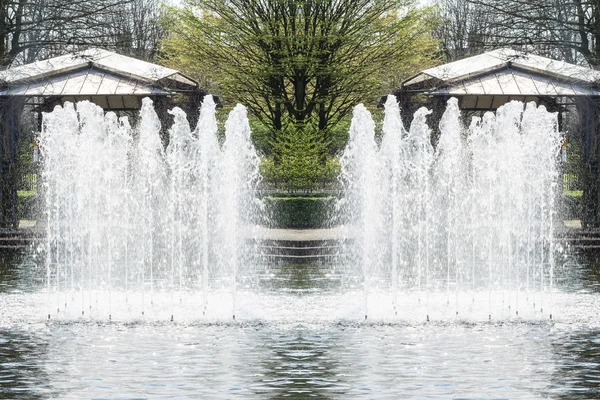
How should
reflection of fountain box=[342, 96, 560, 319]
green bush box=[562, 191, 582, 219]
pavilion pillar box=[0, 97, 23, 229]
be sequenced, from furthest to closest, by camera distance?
green bush box=[562, 191, 582, 219] < pavilion pillar box=[0, 97, 23, 229] < reflection of fountain box=[342, 96, 560, 319]

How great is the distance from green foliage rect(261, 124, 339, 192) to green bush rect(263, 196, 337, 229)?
1.61 ft

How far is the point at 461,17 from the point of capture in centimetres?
5919

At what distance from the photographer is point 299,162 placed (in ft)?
89.2

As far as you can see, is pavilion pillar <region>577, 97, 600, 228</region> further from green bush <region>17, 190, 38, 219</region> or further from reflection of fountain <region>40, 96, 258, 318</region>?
green bush <region>17, 190, 38, 219</region>

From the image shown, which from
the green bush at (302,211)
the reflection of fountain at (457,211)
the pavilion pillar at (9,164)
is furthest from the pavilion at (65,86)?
the reflection of fountain at (457,211)

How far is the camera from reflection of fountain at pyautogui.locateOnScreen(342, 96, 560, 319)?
17797mm

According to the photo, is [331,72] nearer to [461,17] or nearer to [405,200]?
[405,200]

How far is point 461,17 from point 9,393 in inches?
2057

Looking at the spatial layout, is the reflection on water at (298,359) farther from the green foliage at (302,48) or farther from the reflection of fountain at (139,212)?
the green foliage at (302,48)

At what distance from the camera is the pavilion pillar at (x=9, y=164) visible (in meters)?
26.9

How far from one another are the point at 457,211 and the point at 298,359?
16.1 meters

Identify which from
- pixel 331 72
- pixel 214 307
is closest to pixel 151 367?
pixel 214 307

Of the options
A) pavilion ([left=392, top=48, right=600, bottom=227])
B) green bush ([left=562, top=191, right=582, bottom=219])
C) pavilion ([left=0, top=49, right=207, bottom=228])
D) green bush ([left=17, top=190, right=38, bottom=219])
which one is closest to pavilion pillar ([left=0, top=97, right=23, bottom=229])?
pavilion ([left=0, top=49, right=207, bottom=228])

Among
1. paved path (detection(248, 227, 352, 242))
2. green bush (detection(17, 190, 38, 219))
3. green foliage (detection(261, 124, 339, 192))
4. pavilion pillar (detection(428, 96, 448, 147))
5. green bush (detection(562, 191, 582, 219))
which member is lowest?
paved path (detection(248, 227, 352, 242))
